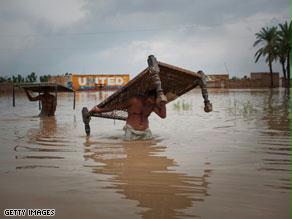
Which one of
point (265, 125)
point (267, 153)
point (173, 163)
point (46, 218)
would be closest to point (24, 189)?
point (46, 218)

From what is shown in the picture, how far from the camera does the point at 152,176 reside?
3523 millimetres

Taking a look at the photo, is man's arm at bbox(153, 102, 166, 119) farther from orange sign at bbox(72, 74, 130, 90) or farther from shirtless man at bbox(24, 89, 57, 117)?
orange sign at bbox(72, 74, 130, 90)

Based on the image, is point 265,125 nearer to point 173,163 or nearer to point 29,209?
point 173,163

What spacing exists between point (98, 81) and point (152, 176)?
42377mm

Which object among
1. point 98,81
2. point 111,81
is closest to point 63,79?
point 98,81

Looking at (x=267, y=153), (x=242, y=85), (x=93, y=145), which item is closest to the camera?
(x=267, y=153)

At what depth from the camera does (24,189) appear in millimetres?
3102

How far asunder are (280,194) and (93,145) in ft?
10.3

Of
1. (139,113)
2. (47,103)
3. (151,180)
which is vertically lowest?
(151,180)

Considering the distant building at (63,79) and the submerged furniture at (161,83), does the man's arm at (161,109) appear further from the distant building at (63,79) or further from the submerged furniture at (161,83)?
the distant building at (63,79)

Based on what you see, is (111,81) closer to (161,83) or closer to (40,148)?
(161,83)

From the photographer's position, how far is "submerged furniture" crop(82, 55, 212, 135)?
5.44 metres

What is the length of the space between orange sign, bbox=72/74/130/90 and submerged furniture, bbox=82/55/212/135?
1461 inches

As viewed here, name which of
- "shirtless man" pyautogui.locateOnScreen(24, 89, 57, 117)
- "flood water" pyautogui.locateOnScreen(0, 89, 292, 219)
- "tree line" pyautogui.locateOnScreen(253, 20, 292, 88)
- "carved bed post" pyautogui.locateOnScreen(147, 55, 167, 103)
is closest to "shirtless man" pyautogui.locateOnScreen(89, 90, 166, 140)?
"flood water" pyautogui.locateOnScreen(0, 89, 292, 219)
